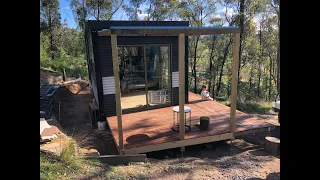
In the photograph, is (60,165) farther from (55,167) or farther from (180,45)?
(180,45)

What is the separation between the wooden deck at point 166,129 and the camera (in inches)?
193

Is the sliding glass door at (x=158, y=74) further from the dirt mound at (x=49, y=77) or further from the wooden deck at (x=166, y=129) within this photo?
the dirt mound at (x=49, y=77)

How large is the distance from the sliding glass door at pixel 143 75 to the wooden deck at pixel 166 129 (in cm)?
43

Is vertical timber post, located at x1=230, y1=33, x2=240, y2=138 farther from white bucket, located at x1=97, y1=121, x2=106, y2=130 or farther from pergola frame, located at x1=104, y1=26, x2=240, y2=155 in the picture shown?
white bucket, located at x1=97, y1=121, x2=106, y2=130

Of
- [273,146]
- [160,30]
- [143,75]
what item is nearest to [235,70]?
[160,30]

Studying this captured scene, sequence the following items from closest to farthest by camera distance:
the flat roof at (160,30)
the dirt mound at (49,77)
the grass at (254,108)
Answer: the flat roof at (160,30)
the grass at (254,108)
the dirt mound at (49,77)

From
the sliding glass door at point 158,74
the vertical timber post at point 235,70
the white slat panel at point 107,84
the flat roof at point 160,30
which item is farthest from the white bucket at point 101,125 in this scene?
the vertical timber post at point 235,70

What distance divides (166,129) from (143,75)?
209 centimetres

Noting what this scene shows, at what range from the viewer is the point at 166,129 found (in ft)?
18.3

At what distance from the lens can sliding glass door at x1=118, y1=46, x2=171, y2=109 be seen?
22.6 feet

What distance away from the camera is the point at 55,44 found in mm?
22219
